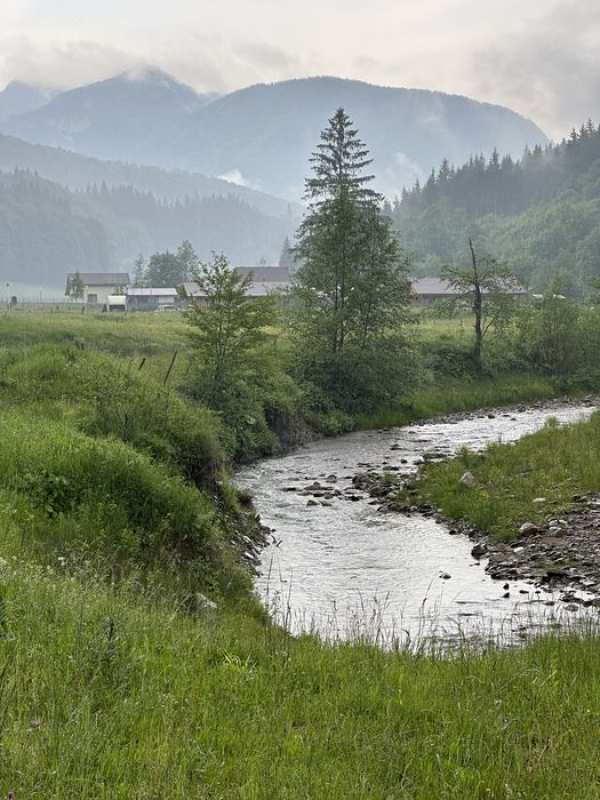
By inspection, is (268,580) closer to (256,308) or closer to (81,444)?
(81,444)

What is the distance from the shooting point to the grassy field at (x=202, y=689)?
234 inches

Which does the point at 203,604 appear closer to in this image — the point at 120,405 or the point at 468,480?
the point at 120,405

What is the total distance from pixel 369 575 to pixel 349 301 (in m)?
32.5

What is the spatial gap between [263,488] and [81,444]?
1149 cm

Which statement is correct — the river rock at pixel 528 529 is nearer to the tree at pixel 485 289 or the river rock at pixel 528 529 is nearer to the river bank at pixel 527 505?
the river bank at pixel 527 505

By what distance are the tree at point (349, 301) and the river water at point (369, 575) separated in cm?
1609

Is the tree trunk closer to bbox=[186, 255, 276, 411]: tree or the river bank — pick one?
the river bank

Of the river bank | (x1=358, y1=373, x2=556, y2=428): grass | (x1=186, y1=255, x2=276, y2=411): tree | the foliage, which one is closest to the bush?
the foliage

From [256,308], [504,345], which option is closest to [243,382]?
[256,308]

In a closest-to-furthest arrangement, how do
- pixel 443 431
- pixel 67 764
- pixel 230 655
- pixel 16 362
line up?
pixel 67 764
pixel 230 655
pixel 16 362
pixel 443 431

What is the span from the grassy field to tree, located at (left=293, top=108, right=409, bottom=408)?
3153cm

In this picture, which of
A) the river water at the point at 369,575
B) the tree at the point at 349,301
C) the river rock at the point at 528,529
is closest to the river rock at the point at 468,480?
the river water at the point at 369,575

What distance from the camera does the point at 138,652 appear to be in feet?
25.8

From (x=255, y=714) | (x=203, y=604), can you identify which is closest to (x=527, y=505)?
(x=203, y=604)
